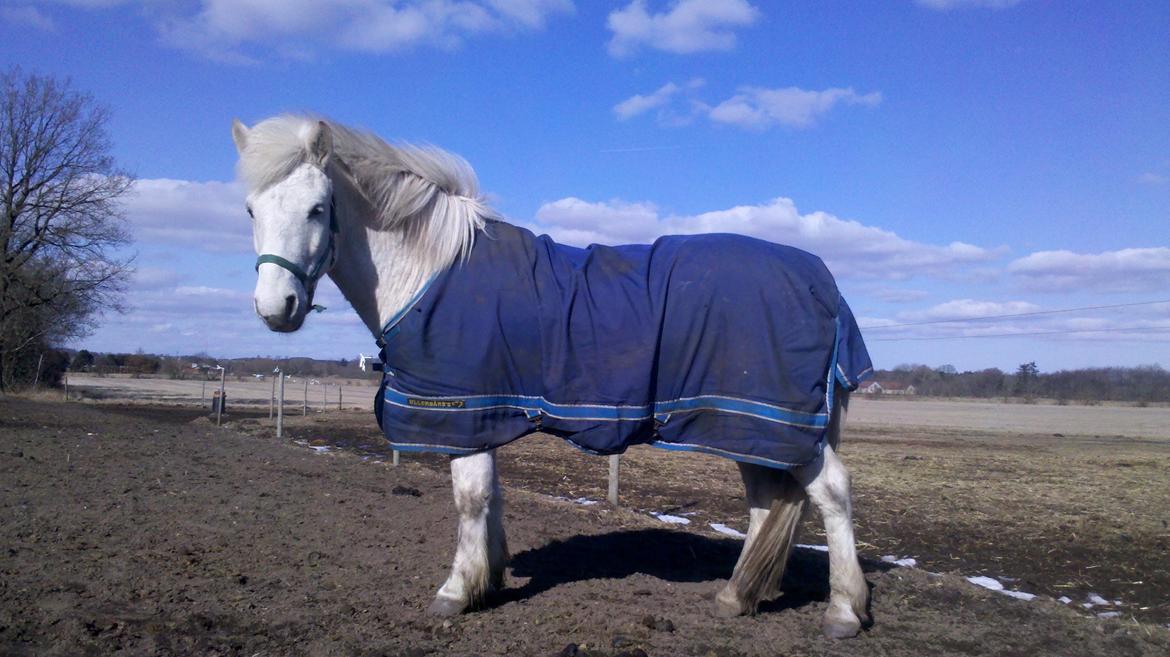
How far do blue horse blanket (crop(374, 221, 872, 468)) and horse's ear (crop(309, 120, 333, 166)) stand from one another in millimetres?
819

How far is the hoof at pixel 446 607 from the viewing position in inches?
161

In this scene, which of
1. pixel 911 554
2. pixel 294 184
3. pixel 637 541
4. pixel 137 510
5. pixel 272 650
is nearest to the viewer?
pixel 272 650

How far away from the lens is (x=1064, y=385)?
6919cm

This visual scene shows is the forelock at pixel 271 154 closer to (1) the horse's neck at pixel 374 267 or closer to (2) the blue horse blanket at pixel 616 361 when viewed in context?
(1) the horse's neck at pixel 374 267

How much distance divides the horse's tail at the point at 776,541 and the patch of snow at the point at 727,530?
2.81m

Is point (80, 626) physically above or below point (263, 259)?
below

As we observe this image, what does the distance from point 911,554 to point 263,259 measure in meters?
6.04

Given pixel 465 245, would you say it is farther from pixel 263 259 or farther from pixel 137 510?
pixel 137 510

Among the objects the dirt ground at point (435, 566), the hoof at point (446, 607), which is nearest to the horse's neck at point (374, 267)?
the hoof at point (446, 607)

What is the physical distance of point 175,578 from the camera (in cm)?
447

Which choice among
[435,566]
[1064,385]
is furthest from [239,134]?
[1064,385]

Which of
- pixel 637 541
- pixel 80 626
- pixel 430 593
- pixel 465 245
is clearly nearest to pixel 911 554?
pixel 637 541

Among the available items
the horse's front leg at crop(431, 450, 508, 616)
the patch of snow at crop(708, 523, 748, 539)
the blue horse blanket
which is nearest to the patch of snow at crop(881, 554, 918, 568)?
the patch of snow at crop(708, 523, 748, 539)

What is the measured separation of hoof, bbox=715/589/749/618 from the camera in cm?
445
